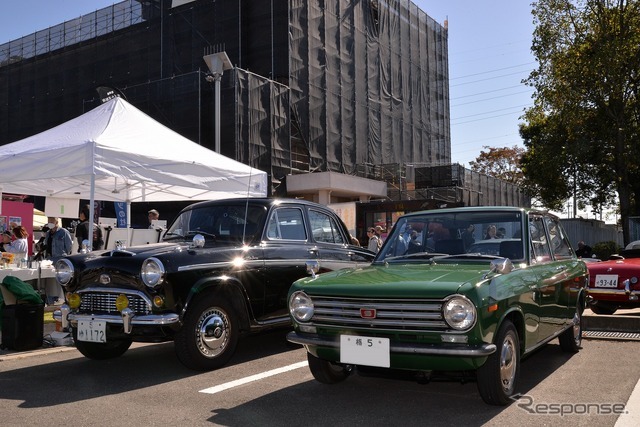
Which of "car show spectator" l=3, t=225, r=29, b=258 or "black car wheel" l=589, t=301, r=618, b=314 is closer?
"black car wheel" l=589, t=301, r=618, b=314

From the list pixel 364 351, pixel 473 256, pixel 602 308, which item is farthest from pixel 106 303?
pixel 602 308

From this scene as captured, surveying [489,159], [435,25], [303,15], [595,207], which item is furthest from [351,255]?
[489,159]

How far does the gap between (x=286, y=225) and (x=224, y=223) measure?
765 mm

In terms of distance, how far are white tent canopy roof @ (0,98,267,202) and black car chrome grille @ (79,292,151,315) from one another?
2734 mm

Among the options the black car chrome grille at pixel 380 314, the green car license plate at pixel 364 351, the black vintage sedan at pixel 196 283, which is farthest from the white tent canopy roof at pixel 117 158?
the green car license plate at pixel 364 351

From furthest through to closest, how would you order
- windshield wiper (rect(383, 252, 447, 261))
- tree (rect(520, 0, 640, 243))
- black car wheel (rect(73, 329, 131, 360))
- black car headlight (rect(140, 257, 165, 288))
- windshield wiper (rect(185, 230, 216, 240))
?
tree (rect(520, 0, 640, 243)) < windshield wiper (rect(185, 230, 216, 240)) < black car wheel (rect(73, 329, 131, 360)) < black car headlight (rect(140, 257, 165, 288)) < windshield wiper (rect(383, 252, 447, 261))

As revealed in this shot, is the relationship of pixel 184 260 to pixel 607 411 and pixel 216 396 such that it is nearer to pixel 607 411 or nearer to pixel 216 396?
pixel 216 396

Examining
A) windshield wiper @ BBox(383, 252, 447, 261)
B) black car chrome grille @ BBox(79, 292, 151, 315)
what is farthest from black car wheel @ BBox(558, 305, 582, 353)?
black car chrome grille @ BBox(79, 292, 151, 315)

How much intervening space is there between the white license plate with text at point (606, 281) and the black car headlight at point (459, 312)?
6.04 m

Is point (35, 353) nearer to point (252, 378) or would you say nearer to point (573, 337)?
point (252, 378)

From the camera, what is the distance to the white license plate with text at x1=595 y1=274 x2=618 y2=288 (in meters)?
8.81

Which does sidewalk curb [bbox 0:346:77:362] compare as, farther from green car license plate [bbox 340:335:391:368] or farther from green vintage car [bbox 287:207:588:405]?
green car license plate [bbox 340:335:391:368]

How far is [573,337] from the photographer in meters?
6.26

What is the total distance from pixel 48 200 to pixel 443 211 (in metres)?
10.8
